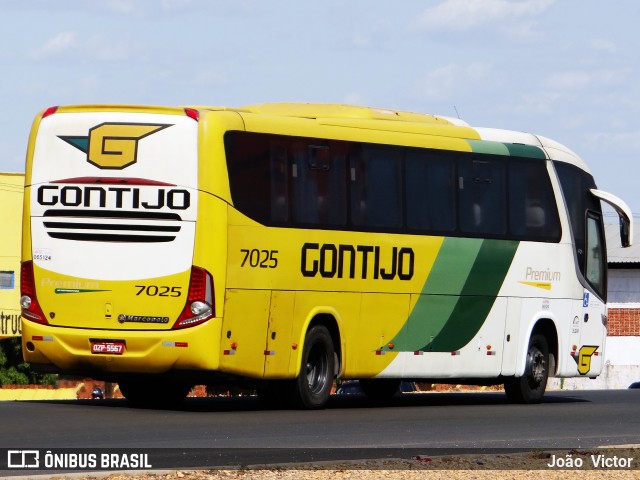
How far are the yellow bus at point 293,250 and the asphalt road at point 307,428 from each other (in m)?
0.65

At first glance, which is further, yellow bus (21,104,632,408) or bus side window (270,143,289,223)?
bus side window (270,143,289,223)

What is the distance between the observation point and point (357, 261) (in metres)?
22.6

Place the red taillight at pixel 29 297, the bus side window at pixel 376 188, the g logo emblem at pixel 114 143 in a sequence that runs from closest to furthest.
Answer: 1. the g logo emblem at pixel 114 143
2. the red taillight at pixel 29 297
3. the bus side window at pixel 376 188

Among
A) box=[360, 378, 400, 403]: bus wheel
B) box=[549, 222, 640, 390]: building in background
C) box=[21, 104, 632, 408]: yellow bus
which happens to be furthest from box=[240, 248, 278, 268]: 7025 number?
box=[549, 222, 640, 390]: building in background

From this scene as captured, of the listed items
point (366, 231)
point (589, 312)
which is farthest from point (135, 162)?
point (589, 312)

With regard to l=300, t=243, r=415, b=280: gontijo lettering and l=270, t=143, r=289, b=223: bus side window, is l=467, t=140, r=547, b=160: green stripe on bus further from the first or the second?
l=270, t=143, r=289, b=223: bus side window

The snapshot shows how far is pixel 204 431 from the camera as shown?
58.2 ft

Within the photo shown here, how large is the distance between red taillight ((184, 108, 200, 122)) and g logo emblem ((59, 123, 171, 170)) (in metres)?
0.31

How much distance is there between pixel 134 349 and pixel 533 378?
7834 millimetres

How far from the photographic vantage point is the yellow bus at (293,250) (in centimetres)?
2042

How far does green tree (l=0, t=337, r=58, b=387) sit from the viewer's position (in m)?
63.2

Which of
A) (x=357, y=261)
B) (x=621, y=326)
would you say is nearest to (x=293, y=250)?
(x=357, y=261)

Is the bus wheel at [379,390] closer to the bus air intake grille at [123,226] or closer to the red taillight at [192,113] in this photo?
the bus air intake grille at [123,226]

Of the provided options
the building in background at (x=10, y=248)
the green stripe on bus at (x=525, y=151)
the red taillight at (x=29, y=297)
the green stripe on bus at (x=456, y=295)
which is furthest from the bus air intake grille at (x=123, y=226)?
the building in background at (x=10, y=248)
